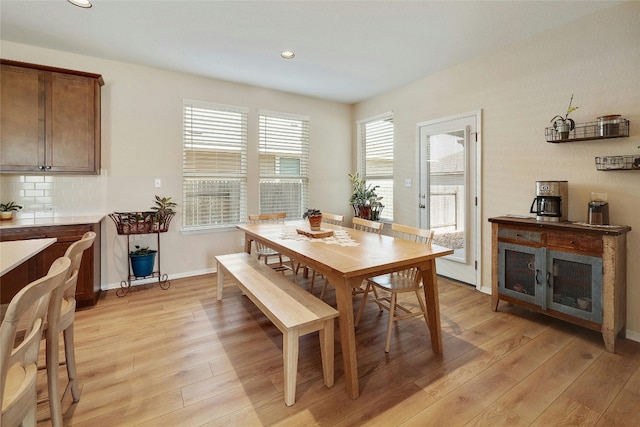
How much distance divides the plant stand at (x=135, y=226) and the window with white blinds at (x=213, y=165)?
19.7 inches

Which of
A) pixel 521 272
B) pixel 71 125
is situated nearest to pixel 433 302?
pixel 521 272

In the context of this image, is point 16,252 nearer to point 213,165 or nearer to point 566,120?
point 213,165

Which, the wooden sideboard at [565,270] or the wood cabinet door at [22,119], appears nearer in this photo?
the wooden sideboard at [565,270]

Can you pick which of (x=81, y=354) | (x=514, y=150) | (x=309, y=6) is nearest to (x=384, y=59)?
(x=309, y=6)

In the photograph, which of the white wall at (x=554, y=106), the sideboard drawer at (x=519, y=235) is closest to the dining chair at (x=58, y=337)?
the sideboard drawer at (x=519, y=235)

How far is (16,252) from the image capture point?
5.73ft

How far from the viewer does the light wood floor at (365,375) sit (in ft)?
5.44

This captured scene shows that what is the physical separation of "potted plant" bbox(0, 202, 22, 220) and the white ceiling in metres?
1.71

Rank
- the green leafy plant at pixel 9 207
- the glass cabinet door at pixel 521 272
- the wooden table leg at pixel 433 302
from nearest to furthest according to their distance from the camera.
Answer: the wooden table leg at pixel 433 302, the glass cabinet door at pixel 521 272, the green leafy plant at pixel 9 207

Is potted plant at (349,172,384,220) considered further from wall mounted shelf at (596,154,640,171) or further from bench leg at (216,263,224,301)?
wall mounted shelf at (596,154,640,171)

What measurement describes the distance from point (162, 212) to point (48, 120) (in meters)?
1.42

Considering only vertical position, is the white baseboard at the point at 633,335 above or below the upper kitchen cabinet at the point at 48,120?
below

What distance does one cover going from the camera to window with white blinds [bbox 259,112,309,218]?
4.67 m

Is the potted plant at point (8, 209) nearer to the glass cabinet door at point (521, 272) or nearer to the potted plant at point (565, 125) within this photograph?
the glass cabinet door at point (521, 272)
